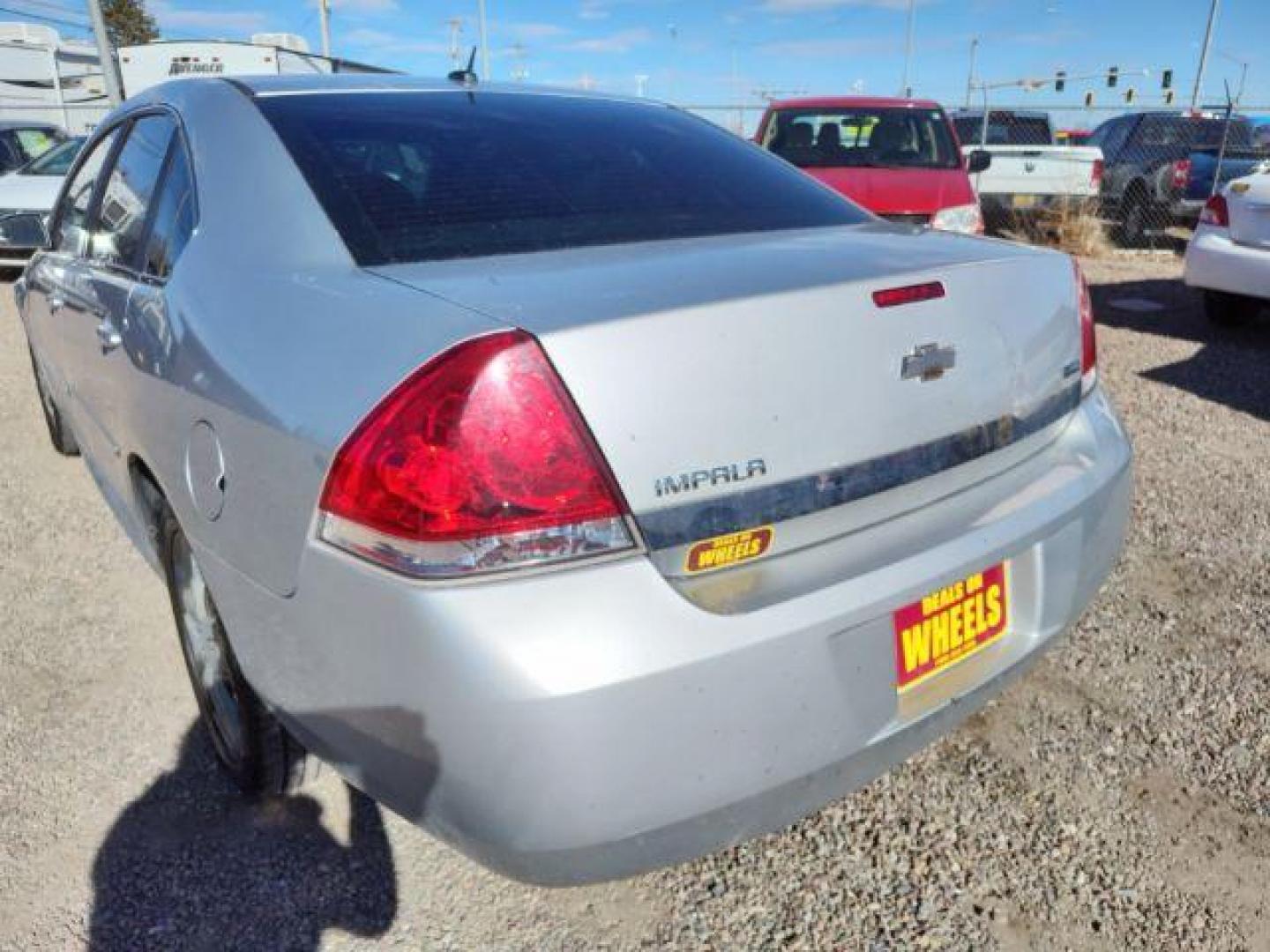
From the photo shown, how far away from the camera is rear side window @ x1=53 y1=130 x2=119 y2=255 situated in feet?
9.98

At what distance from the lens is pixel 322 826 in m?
2.17

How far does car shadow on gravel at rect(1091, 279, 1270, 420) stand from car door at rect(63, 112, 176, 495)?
5.19m

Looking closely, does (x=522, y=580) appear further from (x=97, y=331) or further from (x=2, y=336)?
(x=2, y=336)

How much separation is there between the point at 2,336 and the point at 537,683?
7770mm

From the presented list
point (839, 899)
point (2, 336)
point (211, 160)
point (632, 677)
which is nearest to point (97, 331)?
point (211, 160)

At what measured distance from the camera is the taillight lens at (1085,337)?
2102mm

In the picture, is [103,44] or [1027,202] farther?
[103,44]

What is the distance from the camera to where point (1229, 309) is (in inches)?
277

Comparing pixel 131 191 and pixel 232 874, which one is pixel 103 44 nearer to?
pixel 131 191

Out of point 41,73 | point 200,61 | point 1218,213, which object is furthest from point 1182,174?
point 41,73

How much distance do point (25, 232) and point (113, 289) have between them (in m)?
1.35

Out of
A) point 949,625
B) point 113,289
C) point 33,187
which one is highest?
point 113,289

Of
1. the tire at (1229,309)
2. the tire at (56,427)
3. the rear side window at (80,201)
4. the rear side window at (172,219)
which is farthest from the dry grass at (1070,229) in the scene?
the rear side window at (172,219)

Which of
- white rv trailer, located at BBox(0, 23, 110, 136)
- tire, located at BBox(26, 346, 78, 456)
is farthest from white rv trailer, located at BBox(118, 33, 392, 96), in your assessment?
tire, located at BBox(26, 346, 78, 456)
